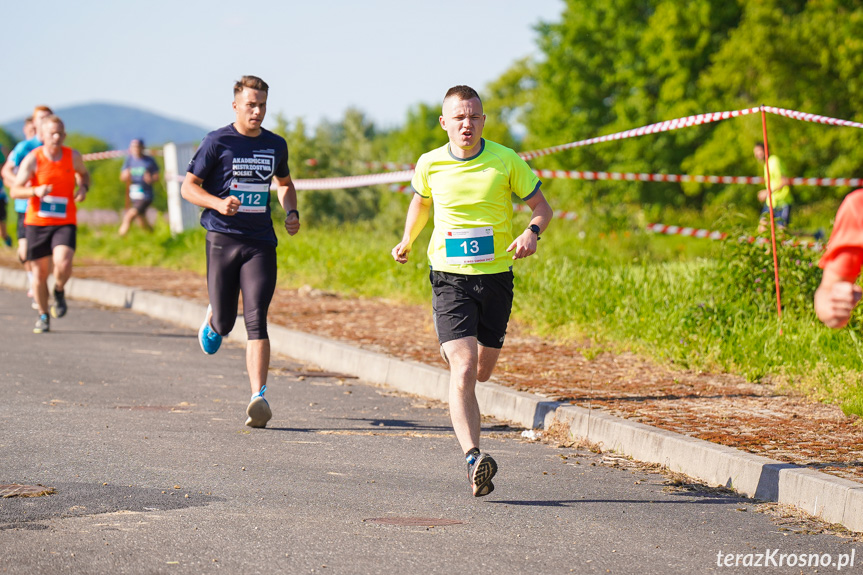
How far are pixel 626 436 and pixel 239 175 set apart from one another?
2.86 meters

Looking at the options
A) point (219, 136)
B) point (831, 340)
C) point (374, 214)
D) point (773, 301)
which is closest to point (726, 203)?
point (773, 301)

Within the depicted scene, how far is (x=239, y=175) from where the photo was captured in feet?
23.2

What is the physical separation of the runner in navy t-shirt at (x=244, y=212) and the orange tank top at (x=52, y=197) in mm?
4051

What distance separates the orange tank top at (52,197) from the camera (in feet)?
35.1

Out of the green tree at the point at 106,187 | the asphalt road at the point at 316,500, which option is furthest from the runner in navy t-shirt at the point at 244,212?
the green tree at the point at 106,187

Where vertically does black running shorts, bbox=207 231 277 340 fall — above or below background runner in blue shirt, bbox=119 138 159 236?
below

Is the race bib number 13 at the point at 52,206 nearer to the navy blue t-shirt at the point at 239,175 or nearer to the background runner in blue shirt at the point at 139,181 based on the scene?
the navy blue t-shirt at the point at 239,175

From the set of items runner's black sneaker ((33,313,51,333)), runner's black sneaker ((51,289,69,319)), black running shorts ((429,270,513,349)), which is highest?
black running shorts ((429,270,513,349))

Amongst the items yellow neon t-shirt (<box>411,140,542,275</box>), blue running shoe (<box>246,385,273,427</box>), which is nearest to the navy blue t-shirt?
blue running shoe (<box>246,385,273,427</box>)

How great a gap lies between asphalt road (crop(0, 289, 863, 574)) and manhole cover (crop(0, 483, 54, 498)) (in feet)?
0.27

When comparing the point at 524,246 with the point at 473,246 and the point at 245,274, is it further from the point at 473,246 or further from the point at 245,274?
the point at 245,274

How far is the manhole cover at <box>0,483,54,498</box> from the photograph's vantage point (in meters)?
4.87

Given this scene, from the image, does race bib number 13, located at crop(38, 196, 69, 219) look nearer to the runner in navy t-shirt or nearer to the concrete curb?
the concrete curb

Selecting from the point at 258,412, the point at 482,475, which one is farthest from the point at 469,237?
the point at 258,412
